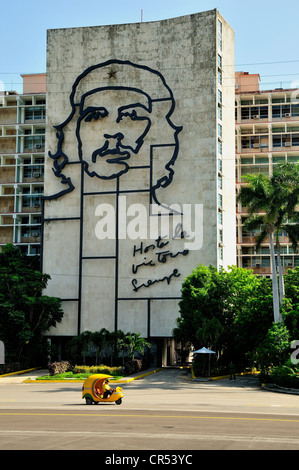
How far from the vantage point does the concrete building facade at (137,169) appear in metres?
57.2

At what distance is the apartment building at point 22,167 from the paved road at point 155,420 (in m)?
39.0

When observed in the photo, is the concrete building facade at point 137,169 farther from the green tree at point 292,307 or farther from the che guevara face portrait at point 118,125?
the green tree at point 292,307

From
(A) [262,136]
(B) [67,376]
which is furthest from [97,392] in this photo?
(A) [262,136]

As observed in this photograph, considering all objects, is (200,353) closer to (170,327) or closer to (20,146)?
(170,327)

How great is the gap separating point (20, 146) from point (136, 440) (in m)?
67.6

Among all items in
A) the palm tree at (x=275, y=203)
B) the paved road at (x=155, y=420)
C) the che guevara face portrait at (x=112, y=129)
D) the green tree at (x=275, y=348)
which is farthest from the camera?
the che guevara face portrait at (x=112, y=129)


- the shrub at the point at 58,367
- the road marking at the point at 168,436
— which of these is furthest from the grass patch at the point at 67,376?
the road marking at the point at 168,436

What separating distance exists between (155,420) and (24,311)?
114ft

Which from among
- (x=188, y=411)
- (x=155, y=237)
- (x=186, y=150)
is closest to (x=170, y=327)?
(x=155, y=237)

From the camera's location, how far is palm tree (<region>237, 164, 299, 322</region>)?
143 feet

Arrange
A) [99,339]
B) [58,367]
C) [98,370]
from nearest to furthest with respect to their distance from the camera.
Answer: [58,367], [98,370], [99,339]

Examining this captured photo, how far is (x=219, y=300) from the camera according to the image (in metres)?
49.0

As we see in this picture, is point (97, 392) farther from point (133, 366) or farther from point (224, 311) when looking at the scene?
point (224, 311)

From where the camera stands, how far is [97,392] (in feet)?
94.8
